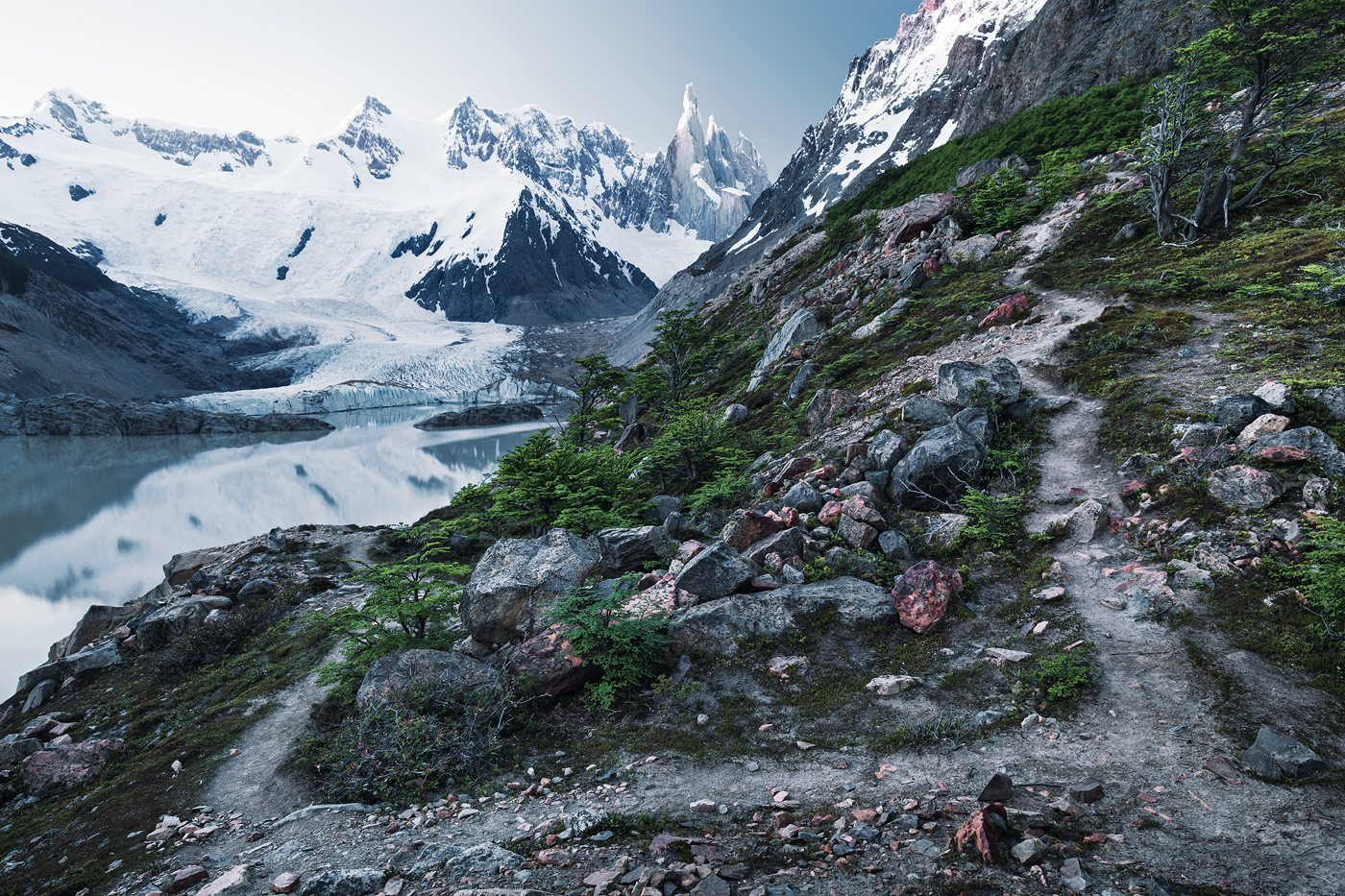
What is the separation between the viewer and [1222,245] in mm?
15266

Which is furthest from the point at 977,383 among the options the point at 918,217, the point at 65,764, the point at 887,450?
the point at 918,217

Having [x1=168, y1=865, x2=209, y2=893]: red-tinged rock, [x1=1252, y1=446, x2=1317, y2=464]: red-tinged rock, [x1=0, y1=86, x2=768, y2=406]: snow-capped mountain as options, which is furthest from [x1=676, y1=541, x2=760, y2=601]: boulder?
[x1=0, y1=86, x2=768, y2=406]: snow-capped mountain

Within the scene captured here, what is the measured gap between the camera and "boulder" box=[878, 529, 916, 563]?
888 centimetres

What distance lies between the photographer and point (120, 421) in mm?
71875

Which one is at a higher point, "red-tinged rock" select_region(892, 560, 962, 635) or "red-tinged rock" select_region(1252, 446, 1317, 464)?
"red-tinged rock" select_region(1252, 446, 1317, 464)

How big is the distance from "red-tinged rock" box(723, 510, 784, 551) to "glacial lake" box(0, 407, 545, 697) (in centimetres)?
1858

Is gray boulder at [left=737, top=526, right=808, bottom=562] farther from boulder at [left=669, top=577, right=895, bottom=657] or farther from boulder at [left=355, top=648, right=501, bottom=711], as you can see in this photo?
boulder at [left=355, top=648, right=501, bottom=711]

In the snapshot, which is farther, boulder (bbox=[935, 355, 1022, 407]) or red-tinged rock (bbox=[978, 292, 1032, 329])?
red-tinged rock (bbox=[978, 292, 1032, 329])

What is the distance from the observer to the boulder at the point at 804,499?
10531 mm

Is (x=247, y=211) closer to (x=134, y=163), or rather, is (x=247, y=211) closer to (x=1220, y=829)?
(x=134, y=163)

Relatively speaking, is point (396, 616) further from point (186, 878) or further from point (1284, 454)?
point (1284, 454)

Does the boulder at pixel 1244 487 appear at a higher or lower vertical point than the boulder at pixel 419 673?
higher

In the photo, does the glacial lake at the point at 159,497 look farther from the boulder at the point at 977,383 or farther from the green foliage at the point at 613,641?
the boulder at the point at 977,383

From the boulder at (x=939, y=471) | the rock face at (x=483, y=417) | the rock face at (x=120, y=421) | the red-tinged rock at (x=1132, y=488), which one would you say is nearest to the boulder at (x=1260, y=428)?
the red-tinged rock at (x=1132, y=488)
